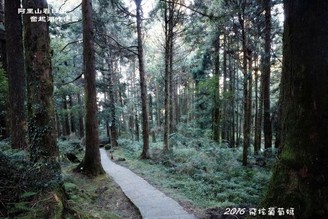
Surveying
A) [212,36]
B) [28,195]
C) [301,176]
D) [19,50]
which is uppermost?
[212,36]

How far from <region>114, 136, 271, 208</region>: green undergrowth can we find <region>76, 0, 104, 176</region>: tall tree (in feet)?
7.01

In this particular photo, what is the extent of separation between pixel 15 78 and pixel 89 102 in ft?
10.3

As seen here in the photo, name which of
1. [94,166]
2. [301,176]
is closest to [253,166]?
[94,166]

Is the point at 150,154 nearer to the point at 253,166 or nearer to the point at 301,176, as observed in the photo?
the point at 253,166

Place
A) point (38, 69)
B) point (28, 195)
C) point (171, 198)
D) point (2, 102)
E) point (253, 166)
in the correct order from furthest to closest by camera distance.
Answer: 1. point (253, 166)
2. point (2, 102)
3. point (171, 198)
4. point (38, 69)
5. point (28, 195)

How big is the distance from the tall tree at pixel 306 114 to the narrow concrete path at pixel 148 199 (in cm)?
305

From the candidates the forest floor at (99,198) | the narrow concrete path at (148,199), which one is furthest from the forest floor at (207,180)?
the forest floor at (99,198)

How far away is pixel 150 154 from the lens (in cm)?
1625

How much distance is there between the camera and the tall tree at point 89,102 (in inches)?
437

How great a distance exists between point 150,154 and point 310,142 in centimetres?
1306

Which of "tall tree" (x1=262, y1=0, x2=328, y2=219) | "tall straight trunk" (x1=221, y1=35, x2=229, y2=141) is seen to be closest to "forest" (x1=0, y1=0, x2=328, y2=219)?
"tall tree" (x1=262, y1=0, x2=328, y2=219)

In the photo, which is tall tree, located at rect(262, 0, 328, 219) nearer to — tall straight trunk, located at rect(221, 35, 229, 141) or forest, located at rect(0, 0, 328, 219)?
forest, located at rect(0, 0, 328, 219)

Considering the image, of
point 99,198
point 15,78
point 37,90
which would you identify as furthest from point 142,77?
point 37,90

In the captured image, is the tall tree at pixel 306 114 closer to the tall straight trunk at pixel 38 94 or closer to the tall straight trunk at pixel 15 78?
the tall straight trunk at pixel 38 94
